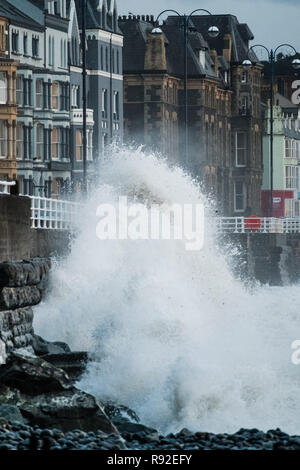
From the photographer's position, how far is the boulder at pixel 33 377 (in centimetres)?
2430

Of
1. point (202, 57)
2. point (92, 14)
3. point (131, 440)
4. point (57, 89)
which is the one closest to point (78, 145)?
A: point (57, 89)

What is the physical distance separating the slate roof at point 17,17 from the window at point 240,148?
44063mm

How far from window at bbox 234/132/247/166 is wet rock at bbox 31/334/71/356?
272ft

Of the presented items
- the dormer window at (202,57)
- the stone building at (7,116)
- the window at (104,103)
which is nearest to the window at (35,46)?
the stone building at (7,116)

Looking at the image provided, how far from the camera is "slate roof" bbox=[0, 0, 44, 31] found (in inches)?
2657

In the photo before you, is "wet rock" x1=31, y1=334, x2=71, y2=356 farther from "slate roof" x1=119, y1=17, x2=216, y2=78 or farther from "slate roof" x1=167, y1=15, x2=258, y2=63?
"slate roof" x1=167, y1=15, x2=258, y2=63

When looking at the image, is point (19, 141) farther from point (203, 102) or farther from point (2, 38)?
point (203, 102)

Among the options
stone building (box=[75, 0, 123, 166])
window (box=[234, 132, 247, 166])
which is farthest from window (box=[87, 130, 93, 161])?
window (box=[234, 132, 247, 166])

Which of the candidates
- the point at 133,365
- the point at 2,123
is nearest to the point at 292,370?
the point at 133,365

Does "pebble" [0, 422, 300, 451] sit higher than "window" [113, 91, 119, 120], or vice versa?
"window" [113, 91, 119, 120]

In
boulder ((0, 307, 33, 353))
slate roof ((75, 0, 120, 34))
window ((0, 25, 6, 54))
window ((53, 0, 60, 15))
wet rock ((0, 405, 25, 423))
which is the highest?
slate roof ((75, 0, 120, 34))

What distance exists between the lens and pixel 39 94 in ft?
234

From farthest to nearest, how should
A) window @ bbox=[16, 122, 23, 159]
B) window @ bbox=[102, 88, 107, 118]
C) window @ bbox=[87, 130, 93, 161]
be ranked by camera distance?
window @ bbox=[102, 88, 107, 118] < window @ bbox=[87, 130, 93, 161] < window @ bbox=[16, 122, 23, 159]
